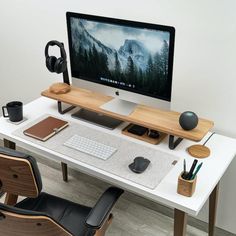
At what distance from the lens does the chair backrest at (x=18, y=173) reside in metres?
1.43

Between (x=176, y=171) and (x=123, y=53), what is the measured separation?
62 cm

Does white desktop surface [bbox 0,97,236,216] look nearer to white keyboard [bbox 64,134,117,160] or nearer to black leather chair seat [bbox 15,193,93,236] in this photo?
white keyboard [bbox 64,134,117,160]

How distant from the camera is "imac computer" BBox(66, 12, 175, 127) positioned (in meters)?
1.72

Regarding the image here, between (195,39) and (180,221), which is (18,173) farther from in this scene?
(195,39)

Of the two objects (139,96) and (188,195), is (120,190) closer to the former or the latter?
(188,195)

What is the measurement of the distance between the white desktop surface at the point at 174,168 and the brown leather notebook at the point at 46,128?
6 cm

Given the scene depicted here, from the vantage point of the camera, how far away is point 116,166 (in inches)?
67.2

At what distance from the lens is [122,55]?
184 cm

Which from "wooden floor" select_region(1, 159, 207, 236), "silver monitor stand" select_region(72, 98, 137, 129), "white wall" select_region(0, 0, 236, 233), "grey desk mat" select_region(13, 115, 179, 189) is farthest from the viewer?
"wooden floor" select_region(1, 159, 207, 236)

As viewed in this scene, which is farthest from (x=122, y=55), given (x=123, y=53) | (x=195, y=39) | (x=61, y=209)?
(x=61, y=209)

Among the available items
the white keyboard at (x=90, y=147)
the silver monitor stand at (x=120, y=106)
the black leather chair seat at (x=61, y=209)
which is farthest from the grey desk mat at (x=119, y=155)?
the black leather chair seat at (x=61, y=209)

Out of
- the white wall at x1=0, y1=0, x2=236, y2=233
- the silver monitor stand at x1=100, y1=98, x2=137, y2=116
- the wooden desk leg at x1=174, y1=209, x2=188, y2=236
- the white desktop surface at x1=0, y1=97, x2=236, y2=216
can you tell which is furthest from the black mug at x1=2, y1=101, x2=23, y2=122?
the wooden desk leg at x1=174, y1=209, x2=188, y2=236

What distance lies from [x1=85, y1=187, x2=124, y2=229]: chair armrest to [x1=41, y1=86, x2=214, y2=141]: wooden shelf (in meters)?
0.39

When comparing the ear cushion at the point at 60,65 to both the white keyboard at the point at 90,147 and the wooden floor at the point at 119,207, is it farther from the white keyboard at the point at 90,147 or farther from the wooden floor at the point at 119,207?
the wooden floor at the point at 119,207
